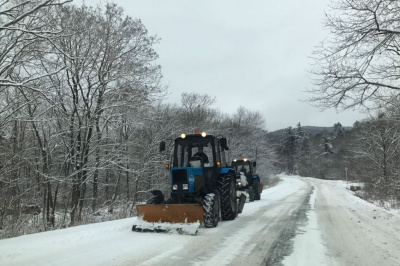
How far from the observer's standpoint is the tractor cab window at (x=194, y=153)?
916 centimetres

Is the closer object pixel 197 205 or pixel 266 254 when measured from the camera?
pixel 266 254

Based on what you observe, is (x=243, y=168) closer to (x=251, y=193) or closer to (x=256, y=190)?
(x=256, y=190)

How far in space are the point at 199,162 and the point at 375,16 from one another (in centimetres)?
602

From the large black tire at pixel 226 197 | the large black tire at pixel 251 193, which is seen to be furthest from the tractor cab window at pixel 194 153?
the large black tire at pixel 251 193

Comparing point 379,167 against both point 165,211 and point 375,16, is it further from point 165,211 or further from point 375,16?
point 165,211

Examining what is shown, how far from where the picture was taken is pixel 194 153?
961 centimetres

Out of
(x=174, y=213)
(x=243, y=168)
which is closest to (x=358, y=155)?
(x=243, y=168)

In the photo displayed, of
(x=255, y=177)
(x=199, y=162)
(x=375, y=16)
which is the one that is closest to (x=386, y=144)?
(x=255, y=177)

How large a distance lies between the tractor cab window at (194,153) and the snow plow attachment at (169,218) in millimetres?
1845

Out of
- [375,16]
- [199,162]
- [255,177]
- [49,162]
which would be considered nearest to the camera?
[375,16]

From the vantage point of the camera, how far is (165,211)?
24.7ft

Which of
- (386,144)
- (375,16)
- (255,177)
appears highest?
(375,16)

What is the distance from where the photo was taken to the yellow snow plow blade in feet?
24.2

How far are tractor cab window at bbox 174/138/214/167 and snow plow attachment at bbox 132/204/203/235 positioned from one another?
184cm
